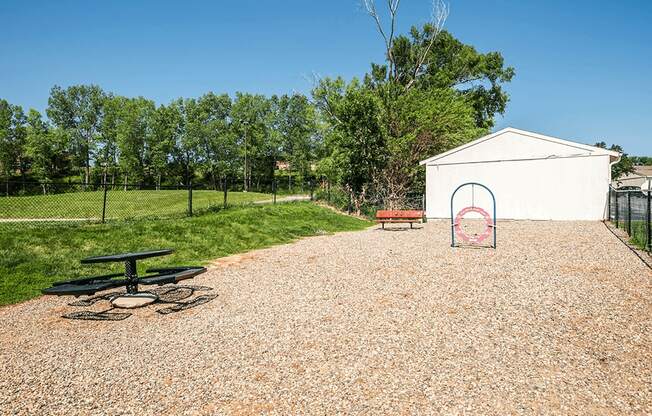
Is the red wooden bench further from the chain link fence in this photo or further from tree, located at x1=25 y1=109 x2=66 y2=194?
tree, located at x1=25 y1=109 x2=66 y2=194

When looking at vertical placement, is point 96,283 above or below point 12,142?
below

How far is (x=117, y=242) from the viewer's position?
10227 mm

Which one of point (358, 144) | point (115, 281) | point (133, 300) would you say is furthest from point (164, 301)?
point (358, 144)

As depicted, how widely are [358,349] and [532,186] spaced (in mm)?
18190

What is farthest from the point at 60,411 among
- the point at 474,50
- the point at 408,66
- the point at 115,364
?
the point at 474,50

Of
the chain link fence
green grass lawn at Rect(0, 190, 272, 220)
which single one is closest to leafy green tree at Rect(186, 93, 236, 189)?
green grass lawn at Rect(0, 190, 272, 220)

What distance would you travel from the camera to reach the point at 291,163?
2381 inches

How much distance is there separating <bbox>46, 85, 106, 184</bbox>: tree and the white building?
170 ft

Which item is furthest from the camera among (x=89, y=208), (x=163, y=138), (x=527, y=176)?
(x=163, y=138)

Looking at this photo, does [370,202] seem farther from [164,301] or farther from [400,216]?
[164,301]

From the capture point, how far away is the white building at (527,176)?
59.9 feet

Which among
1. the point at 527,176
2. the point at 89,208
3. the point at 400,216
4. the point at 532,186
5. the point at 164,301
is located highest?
Answer: the point at 527,176

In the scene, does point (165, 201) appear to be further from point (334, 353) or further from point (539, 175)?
point (334, 353)

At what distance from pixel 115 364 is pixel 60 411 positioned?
862 millimetres
